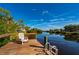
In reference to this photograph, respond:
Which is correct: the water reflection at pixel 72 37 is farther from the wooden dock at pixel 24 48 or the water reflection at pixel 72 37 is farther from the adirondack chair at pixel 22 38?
the adirondack chair at pixel 22 38

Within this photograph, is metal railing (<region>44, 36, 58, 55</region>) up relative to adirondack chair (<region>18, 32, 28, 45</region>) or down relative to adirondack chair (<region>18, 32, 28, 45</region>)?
down

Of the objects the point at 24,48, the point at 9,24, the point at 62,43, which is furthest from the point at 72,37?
the point at 9,24

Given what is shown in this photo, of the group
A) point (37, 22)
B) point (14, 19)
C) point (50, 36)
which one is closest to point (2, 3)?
point (14, 19)

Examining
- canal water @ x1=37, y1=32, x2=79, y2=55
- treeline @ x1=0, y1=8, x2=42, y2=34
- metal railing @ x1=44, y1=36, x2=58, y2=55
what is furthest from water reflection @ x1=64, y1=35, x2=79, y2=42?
treeline @ x1=0, y1=8, x2=42, y2=34

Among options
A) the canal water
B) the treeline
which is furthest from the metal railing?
the treeline

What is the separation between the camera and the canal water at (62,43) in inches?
138

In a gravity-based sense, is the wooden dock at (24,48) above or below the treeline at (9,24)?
below

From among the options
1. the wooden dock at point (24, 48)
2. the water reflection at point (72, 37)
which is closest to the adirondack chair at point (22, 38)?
the wooden dock at point (24, 48)

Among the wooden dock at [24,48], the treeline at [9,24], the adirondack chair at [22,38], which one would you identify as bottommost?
the wooden dock at [24,48]

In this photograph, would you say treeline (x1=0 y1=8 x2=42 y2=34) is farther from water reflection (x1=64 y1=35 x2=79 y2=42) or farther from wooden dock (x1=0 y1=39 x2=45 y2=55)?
water reflection (x1=64 y1=35 x2=79 y2=42)

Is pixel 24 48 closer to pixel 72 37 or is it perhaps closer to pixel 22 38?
pixel 22 38

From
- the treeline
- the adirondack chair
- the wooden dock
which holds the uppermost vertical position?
the treeline

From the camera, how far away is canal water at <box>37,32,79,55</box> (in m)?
3.50
